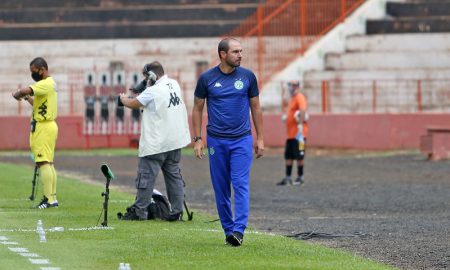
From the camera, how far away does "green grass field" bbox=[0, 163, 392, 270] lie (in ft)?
41.4

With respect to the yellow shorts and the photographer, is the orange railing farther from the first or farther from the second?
the photographer

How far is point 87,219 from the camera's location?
680 inches

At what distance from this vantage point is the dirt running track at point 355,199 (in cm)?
1522

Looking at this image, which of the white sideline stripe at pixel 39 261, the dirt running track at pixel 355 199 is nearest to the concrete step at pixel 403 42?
the dirt running track at pixel 355 199

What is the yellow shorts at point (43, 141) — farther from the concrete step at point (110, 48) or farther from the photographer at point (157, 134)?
the concrete step at point (110, 48)

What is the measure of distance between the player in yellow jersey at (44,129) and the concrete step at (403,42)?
74.4 ft

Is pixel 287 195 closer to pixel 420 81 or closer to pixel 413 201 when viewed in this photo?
pixel 413 201

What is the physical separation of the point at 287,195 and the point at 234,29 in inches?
774

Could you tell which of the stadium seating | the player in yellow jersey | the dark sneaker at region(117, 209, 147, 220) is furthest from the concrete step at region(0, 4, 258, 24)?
the dark sneaker at region(117, 209, 147, 220)

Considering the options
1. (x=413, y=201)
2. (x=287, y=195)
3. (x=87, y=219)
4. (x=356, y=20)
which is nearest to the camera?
(x=87, y=219)

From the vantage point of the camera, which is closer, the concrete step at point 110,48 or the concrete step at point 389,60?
the concrete step at point 389,60

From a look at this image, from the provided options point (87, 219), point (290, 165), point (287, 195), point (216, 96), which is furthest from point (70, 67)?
point (216, 96)

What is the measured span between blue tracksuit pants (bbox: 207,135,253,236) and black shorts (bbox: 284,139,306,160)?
12.2 m

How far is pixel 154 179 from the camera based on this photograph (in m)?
17.6
